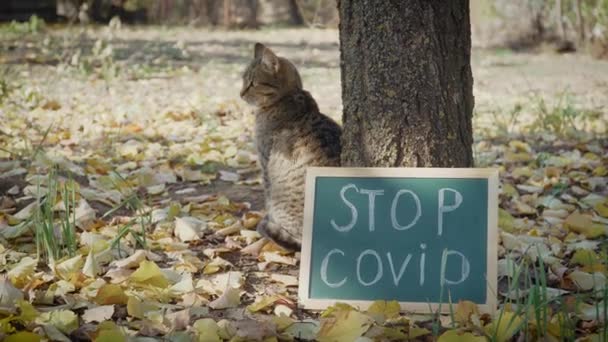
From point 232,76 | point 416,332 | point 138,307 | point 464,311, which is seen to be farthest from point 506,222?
point 232,76

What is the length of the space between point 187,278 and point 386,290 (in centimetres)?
60

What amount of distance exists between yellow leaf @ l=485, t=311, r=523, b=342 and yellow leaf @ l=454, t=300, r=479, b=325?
5cm

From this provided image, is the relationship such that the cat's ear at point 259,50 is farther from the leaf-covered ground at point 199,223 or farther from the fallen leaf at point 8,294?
the fallen leaf at point 8,294

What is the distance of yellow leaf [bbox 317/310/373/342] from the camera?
1.87 m

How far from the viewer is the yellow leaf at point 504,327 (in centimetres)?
178

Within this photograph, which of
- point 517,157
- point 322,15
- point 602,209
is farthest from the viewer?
point 322,15

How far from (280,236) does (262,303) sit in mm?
628

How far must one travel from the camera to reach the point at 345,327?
1.89 metres

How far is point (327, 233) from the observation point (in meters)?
2.20

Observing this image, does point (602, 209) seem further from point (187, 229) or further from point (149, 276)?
point (149, 276)

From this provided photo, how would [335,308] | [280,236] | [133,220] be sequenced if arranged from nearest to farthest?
1. [335,308]
2. [133,220]
3. [280,236]

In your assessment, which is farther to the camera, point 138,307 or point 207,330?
point 138,307

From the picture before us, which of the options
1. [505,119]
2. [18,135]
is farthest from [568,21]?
[18,135]

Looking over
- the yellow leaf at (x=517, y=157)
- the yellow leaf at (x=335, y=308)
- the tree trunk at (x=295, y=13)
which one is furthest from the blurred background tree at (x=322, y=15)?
the yellow leaf at (x=335, y=308)
